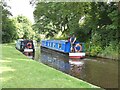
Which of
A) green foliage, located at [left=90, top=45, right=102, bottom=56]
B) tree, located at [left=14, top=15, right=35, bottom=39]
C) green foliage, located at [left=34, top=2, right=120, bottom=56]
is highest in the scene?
tree, located at [left=14, top=15, right=35, bottom=39]

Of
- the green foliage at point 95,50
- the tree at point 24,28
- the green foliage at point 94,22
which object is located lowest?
the green foliage at point 95,50

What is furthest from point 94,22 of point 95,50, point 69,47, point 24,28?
point 24,28

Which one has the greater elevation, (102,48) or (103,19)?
(103,19)

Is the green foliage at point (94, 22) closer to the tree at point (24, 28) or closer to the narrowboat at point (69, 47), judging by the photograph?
the narrowboat at point (69, 47)

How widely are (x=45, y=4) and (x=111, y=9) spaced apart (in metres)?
13.0

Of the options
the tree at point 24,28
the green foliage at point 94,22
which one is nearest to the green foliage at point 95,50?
the green foliage at point 94,22

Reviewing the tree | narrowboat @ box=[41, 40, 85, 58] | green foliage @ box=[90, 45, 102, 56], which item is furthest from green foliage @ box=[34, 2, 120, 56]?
the tree

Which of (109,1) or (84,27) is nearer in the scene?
(109,1)

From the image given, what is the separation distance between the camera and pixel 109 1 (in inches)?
1079

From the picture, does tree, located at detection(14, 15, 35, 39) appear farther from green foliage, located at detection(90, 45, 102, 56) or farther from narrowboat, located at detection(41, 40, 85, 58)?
green foliage, located at detection(90, 45, 102, 56)

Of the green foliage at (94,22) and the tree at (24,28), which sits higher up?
the tree at (24,28)

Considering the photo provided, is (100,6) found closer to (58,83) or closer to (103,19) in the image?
(103,19)

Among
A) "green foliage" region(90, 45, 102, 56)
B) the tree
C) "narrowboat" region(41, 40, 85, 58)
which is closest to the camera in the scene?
"narrowboat" region(41, 40, 85, 58)

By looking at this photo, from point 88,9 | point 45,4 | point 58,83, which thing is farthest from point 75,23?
point 58,83
